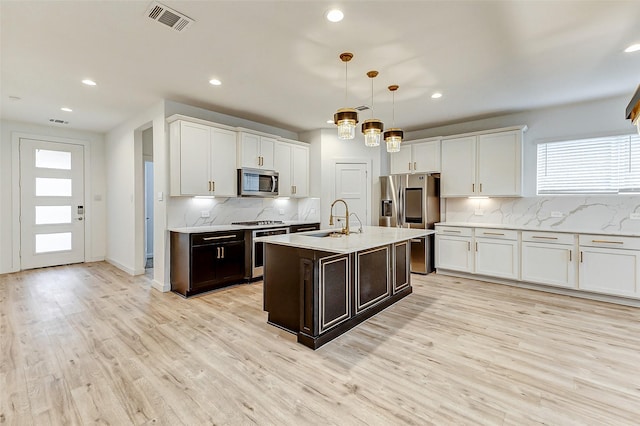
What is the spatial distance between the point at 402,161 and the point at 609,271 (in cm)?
337

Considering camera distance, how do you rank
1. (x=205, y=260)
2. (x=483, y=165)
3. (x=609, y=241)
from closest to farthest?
(x=609, y=241) → (x=205, y=260) → (x=483, y=165)

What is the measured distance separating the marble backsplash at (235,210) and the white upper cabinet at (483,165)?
2.57m

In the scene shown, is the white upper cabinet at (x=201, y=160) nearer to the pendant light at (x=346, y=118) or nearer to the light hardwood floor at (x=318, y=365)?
the light hardwood floor at (x=318, y=365)

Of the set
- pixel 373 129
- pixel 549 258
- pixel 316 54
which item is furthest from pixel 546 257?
pixel 316 54

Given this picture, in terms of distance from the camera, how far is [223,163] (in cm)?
466

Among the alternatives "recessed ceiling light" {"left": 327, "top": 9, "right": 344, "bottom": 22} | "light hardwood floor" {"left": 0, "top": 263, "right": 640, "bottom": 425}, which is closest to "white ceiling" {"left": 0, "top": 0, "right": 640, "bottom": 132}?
"recessed ceiling light" {"left": 327, "top": 9, "right": 344, "bottom": 22}

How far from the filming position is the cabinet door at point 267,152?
16.9 feet

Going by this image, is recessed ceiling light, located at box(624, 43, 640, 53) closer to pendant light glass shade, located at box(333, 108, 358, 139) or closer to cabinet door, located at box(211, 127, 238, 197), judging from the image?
pendant light glass shade, located at box(333, 108, 358, 139)

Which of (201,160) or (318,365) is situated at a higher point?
(201,160)

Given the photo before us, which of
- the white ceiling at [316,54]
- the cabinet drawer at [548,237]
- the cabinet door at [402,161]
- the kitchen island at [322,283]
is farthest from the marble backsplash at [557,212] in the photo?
the kitchen island at [322,283]

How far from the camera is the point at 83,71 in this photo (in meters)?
3.34

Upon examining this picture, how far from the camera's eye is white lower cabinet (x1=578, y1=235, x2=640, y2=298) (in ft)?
12.1

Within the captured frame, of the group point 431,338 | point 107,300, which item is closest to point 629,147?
point 431,338

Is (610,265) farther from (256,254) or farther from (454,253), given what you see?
(256,254)
